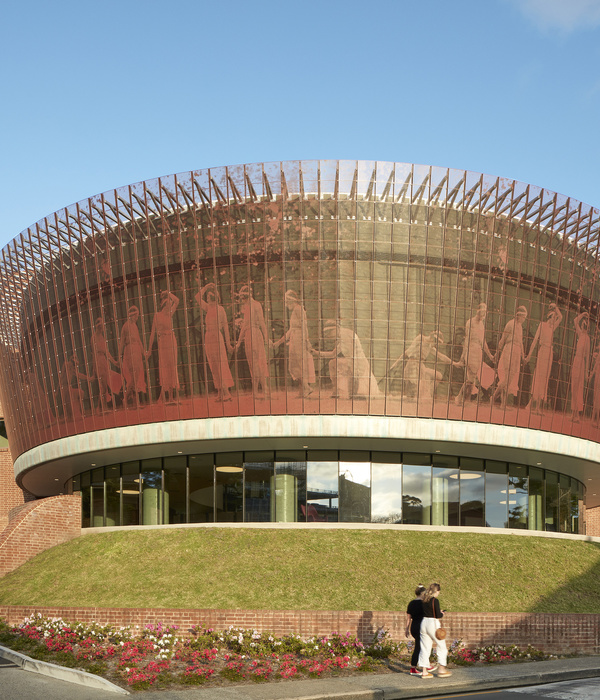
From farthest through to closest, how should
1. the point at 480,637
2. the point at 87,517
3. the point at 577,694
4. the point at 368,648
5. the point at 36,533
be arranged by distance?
the point at 87,517
the point at 36,533
the point at 480,637
the point at 368,648
the point at 577,694

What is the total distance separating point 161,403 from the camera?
3356 centimetres

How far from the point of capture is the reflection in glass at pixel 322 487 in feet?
111

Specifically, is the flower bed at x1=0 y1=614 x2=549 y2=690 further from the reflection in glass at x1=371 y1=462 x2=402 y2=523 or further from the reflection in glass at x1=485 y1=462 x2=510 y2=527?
the reflection in glass at x1=485 y1=462 x2=510 y2=527

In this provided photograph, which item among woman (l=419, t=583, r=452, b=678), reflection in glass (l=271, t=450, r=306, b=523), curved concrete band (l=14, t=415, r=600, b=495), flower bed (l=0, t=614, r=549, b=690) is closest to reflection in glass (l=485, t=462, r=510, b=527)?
curved concrete band (l=14, t=415, r=600, b=495)

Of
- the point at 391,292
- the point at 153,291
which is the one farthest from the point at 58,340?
the point at 391,292

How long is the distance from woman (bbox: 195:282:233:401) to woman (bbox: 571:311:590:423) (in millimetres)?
14942

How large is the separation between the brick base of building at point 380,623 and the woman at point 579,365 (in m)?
13.4

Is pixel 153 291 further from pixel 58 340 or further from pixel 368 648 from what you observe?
pixel 368 648

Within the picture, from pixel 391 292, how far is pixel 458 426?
605 centimetres

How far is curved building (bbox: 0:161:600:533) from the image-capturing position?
3209 centimetres

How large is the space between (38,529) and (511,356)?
70.0ft

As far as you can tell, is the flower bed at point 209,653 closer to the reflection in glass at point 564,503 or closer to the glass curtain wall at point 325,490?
the glass curtain wall at point 325,490

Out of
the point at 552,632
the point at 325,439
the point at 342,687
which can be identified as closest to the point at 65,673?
the point at 342,687

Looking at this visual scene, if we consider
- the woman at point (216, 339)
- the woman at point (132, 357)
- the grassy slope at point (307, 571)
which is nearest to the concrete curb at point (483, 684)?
the grassy slope at point (307, 571)
